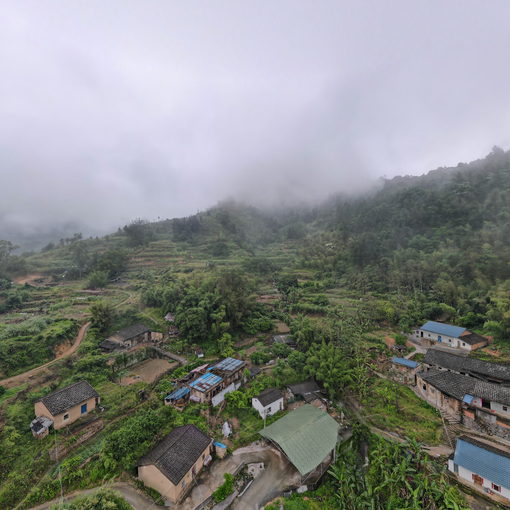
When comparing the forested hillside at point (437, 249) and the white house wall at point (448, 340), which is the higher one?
the forested hillside at point (437, 249)

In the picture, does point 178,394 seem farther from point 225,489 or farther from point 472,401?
point 472,401

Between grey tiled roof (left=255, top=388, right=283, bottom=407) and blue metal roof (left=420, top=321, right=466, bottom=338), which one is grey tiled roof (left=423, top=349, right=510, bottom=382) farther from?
grey tiled roof (left=255, top=388, right=283, bottom=407)

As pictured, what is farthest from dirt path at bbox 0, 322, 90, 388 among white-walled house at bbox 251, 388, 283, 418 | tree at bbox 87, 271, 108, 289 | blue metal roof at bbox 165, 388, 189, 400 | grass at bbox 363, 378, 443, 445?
grass at bbox 363, 378, 443, 445

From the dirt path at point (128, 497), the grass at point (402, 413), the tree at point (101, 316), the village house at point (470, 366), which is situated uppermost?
the tree at point (101, 316)

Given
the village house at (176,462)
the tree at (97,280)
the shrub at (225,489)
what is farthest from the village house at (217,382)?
the tree at (97,280)

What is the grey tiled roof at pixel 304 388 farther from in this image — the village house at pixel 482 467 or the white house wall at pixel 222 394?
the village house at pixel 482 467

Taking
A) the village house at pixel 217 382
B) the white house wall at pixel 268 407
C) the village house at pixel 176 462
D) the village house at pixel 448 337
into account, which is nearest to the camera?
the village house at pixel 176 462

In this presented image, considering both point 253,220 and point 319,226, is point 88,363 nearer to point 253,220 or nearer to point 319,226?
point 319,226

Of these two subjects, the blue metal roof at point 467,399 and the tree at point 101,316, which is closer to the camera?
the blue metal roof at point 467,399
